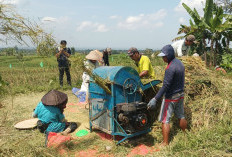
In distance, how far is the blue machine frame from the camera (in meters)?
3.88

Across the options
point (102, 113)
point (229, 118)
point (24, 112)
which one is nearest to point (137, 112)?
point (102, 113)

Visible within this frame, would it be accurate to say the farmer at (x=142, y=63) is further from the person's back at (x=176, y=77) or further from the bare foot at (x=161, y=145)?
the bare foot at (x=161, y=145)

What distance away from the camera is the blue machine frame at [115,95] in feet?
12.7

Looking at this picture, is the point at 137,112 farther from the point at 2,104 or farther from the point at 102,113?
the point at 2,104

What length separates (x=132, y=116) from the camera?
149 inches

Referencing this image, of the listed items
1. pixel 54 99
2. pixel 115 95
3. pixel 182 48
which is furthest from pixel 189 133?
pixel 182 48

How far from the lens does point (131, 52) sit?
15.9 feet

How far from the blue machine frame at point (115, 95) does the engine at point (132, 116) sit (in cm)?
9

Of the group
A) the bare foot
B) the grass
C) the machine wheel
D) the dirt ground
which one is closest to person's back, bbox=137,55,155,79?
the grass

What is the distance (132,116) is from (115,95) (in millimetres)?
511

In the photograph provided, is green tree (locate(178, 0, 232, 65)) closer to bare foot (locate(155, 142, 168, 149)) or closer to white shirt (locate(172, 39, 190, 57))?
white shirt (locate(172, 39, 190, 57))

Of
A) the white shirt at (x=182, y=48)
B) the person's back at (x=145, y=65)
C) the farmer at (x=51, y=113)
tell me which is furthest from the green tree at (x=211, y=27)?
the farmer at (x=51, y=113)

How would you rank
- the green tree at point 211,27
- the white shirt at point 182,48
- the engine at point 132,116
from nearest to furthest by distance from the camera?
1. the engine at point 132,116
2. the white shirt at point 182,48
3. the green tree at point 211,27

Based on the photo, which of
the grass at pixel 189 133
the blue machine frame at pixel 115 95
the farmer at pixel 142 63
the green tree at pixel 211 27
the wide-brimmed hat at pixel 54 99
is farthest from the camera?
the green tree at pixel 211 27
